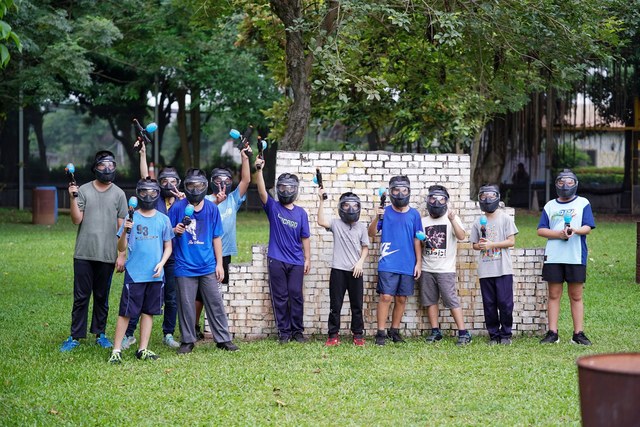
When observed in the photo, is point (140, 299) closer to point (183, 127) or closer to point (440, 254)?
point (440, 254)

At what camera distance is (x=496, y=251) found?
1063 centimetres

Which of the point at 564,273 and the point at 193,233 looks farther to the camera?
the point at 564,273

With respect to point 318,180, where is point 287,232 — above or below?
below

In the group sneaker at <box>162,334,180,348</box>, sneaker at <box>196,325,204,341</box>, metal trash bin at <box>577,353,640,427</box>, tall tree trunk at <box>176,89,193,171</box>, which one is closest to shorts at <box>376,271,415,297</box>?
sneaker at <box>196,325,204,341</box>

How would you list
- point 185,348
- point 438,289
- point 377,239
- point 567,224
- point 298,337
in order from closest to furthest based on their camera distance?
point 185,348, point 567,224, point 298,337, point 438,289, point 377,239

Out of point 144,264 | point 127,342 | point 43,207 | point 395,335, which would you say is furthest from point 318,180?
point 43,207

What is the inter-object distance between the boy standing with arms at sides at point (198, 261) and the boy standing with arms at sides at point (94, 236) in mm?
630

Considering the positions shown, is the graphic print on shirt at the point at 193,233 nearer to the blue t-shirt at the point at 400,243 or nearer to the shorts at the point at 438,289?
the blue t-shirt at the point at 400,243

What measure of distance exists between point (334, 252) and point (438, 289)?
1220 mm

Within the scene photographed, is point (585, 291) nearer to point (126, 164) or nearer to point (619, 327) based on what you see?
point (619, 327)

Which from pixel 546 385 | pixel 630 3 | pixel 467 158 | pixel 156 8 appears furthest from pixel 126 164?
pixel 546 385

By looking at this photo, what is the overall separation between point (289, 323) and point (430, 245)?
1.73 meters

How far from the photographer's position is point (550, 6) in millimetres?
13695

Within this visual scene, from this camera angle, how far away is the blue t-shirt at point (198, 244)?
32.9 ft
